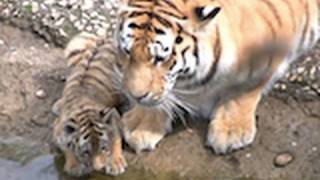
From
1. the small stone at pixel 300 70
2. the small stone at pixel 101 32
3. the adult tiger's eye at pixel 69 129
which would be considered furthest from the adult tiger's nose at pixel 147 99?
the small stone at pixel 101 32

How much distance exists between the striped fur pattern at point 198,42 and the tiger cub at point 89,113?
266 millimetres

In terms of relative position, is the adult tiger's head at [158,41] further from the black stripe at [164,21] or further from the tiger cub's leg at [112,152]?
the tiger cub's leg at [112,152]

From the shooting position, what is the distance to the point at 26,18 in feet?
16.9

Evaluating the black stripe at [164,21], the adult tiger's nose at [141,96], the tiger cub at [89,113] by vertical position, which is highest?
the black stripe at [164,21]

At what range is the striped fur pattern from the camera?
12.8 feet

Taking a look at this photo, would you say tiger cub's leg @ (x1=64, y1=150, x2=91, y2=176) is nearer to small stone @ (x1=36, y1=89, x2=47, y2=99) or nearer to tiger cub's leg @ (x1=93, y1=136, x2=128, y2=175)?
tiger cub's leg @ (x1=93, y1=136, x2=128, y2=175)

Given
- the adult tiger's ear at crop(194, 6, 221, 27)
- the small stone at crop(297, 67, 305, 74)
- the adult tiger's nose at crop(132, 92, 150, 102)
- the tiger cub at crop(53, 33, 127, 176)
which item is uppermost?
the adult tiger's ear at crop(194, 6, 221, 27)

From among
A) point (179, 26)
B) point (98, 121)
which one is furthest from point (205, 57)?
point (98, 121)

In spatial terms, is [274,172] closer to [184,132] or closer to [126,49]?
[184,132]

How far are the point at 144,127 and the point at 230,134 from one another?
0.38m

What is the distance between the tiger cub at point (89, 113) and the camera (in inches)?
160

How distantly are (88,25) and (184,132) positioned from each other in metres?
0.91

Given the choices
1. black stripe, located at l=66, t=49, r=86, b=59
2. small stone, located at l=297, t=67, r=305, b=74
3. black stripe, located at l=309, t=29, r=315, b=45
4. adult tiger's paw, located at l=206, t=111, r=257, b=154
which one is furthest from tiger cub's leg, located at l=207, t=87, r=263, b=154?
black stripe, located at l=66, t=49, r=86, b=59

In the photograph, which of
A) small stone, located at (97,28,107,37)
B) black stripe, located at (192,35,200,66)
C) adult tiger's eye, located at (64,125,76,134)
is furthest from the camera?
small stone, located at (97,28,107,37)
